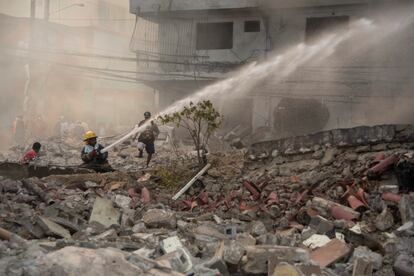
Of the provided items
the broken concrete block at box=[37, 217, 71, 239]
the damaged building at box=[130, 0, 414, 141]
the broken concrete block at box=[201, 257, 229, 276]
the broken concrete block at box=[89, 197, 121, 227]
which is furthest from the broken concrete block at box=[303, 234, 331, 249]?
the damaged building at box=[130, 0, 414, 141]

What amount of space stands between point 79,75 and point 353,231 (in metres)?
33.3

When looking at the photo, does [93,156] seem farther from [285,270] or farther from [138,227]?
[285,270]

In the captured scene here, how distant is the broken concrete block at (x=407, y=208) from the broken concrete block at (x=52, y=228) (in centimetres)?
433

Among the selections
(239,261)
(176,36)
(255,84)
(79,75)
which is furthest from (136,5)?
(239,261)

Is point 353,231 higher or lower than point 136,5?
lower

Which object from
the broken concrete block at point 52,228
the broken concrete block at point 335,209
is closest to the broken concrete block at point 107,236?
the broken concrete block at point 52,228

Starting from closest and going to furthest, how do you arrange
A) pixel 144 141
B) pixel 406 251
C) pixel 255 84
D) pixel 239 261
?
pixel 239 261
pixel 406 251
pixel 144 141
pixel 255 84

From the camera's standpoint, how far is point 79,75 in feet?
120

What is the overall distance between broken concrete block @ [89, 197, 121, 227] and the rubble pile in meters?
0.02

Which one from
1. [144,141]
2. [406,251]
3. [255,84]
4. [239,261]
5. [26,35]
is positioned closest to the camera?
[239,261]

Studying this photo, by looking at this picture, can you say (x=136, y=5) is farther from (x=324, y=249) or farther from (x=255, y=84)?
(x=324, y=249)

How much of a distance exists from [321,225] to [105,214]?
316 cm

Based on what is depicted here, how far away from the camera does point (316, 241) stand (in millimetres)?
6023

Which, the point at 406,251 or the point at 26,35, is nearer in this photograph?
the point at 406,251
